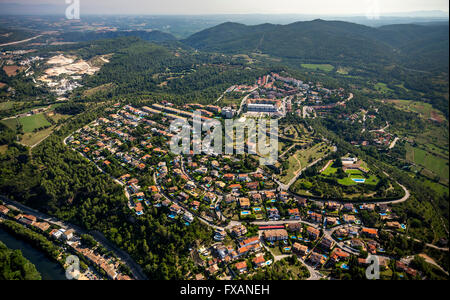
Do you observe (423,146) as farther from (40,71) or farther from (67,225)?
(40,71)

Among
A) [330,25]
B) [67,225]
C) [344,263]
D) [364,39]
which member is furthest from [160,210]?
[330,25]

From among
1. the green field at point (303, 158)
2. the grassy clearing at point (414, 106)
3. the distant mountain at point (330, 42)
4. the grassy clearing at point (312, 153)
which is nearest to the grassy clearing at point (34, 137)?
the green field at point (303, 158)

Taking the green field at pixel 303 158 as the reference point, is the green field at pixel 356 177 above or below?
below

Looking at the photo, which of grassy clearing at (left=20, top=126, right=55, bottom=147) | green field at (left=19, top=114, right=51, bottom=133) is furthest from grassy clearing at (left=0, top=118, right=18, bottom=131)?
grassy clearing at (left=20, top=126, right=55, bottom=147)

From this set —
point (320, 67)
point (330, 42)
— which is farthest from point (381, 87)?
point (330, 42)

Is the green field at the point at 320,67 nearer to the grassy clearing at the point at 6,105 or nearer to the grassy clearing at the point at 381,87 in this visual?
the grassy clearing at the point at 381,87

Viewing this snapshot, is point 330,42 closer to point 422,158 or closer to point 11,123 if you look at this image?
point 422,158
